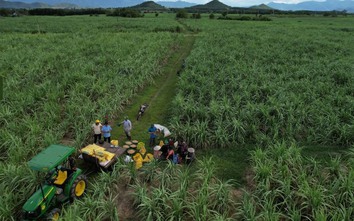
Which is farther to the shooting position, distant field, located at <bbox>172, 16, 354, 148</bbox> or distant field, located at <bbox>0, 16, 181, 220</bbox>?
distant field, located at <bbox>172, 16, 354, 148</bbox>

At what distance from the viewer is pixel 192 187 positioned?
759 centimetres

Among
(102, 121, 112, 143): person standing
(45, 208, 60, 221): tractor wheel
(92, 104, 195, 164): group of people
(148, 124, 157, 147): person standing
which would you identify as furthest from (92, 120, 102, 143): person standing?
(45, 208, 60, 221): tractor wheel

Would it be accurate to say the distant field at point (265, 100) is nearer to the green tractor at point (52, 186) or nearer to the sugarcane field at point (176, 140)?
the sugarcane field at point (176, 140)

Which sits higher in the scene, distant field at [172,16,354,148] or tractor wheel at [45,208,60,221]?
distant field at [172,16,354,148]

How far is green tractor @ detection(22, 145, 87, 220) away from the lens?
600 cm

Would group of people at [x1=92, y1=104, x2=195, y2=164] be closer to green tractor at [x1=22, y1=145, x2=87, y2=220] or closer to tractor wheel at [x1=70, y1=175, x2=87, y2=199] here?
tractor wheel at [x1=70, y1=175, x2=87, y2=199]

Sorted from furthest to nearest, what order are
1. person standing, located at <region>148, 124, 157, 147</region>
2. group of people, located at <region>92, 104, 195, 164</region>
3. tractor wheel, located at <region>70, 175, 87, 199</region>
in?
1. person standing, located at <region>148, 124, 157, 147</region>
2. group of people, located at <region>92, 104, 195, 164</region>
3. tractor wheel, located at <region>70, 175, 87, 199</region>

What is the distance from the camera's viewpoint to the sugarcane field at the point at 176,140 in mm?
6520

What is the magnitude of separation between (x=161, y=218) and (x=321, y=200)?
13.4 ft

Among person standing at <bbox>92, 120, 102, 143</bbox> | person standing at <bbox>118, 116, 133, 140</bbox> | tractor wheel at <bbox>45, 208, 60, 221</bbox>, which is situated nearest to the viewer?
tractor wheel at <bbox>45, 208, 60, 221</bbox>

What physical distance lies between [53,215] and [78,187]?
1060 millimetres

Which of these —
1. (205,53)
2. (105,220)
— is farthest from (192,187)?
(205,53)

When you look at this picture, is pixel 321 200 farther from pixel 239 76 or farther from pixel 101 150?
pixel 239 76

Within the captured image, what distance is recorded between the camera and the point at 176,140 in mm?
10352
